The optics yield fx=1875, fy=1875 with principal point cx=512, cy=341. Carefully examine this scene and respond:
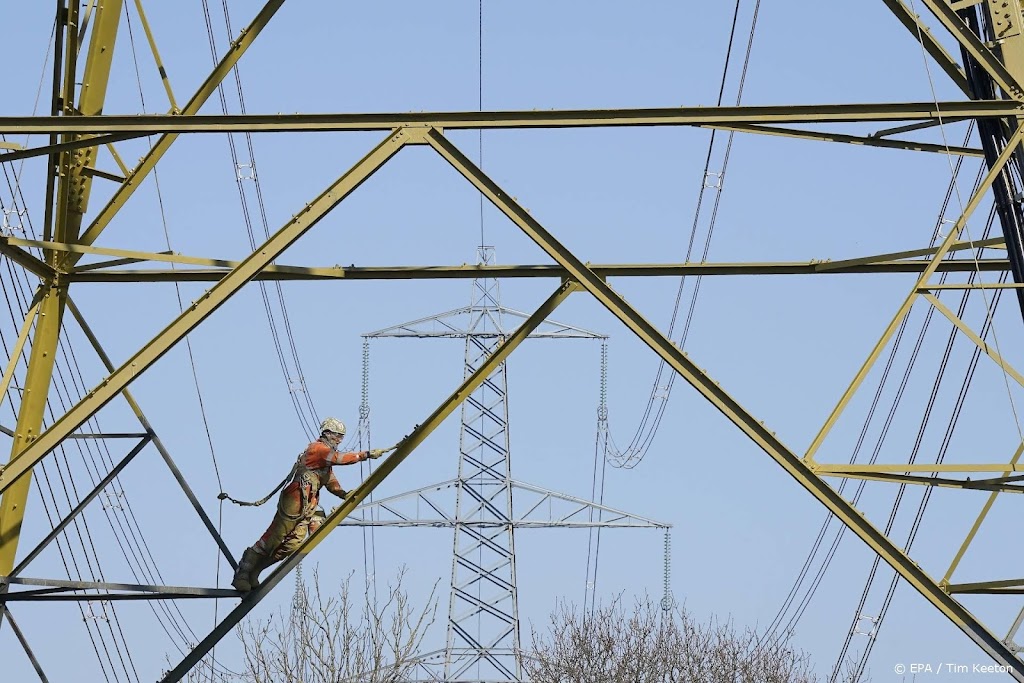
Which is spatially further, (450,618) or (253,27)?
(450,618)

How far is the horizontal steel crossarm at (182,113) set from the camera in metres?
17.0

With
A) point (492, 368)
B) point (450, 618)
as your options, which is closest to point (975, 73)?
point (492, 368)

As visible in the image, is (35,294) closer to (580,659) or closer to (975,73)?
(975,73)

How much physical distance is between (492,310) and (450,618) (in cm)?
736

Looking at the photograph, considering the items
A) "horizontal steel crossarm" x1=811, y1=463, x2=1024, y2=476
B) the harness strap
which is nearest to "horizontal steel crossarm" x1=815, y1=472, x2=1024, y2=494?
"horizontal steel crossarm" x1=811, y1=463, x2=1024, y2=476

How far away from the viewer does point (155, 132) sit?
1519 cm

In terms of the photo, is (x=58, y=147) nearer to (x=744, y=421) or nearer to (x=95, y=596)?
(x=95, y=596)

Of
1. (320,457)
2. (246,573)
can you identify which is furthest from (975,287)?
(246,573)

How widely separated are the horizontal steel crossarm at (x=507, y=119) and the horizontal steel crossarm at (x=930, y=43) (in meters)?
1.40

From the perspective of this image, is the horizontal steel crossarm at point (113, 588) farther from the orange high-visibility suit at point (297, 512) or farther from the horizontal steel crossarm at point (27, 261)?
the horizontal steel crossarm at point (27, 261)

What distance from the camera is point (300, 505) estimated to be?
1736cm

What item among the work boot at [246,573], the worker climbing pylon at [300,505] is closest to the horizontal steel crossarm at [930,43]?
the worker climbing pylon at [300,505]

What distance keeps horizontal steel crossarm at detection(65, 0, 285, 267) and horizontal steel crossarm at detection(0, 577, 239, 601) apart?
3.14 metres

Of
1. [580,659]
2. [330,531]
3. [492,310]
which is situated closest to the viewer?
[330,531]
